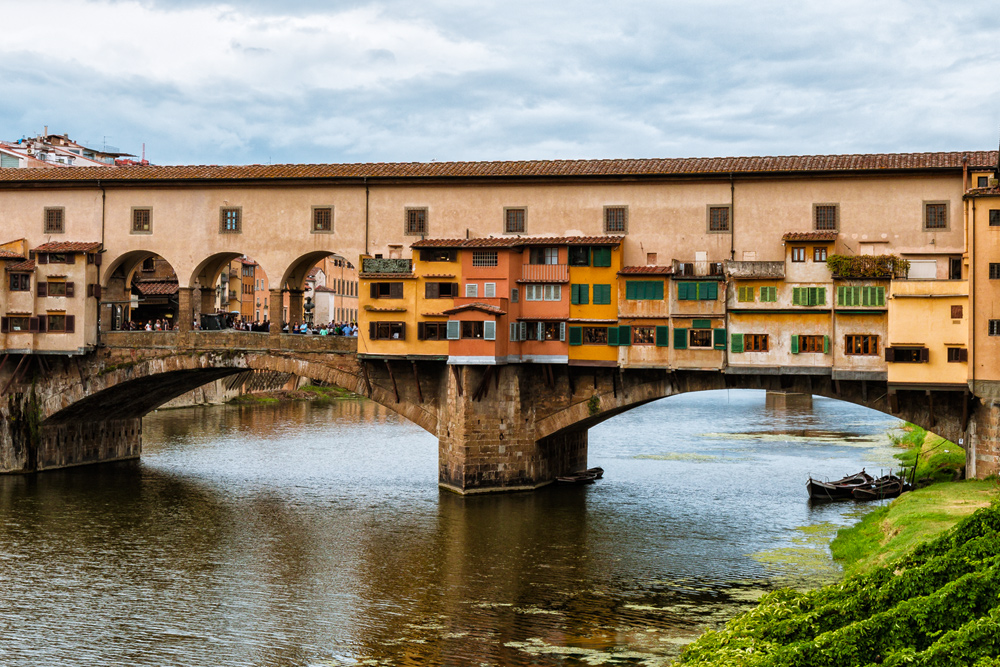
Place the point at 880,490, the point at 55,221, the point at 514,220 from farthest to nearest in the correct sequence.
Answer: the point at 55,221 < the point at 514,220 < the point at 880,490

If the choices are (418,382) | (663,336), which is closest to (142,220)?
(418,382)

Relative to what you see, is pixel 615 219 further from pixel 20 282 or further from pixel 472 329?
pixel 20 282

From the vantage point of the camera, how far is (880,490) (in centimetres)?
4016

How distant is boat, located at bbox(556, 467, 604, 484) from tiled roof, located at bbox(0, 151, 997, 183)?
40.0 ft

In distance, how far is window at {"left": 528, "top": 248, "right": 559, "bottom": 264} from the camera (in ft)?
135

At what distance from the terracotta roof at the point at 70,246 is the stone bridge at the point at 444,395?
3.81 m

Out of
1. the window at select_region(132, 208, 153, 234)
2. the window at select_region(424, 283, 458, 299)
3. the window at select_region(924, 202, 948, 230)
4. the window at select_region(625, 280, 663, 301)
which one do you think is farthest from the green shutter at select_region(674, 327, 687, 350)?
the window at select_region(132, 208, 153, 234)

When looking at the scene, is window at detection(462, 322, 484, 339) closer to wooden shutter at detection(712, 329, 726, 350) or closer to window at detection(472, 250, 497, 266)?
window at detection(472, 250, 497, 266)

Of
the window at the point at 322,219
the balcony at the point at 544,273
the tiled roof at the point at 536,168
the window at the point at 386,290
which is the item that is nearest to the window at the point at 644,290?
the balcony at the point at 544,273

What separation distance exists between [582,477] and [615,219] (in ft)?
35.0

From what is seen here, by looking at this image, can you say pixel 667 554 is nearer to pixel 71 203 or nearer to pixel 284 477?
pixel 284 477

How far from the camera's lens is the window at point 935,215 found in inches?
1481

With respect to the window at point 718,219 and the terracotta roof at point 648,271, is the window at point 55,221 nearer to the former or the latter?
the terracotta roof at point 648,271

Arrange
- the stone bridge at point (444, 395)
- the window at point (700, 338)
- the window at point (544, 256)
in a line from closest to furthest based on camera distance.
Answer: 1. the stone bridge at point (444, 395)
2. the window at point (700, 338)
3. the window at point (544, 256)
